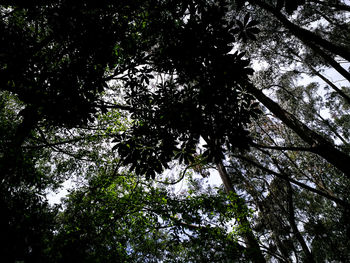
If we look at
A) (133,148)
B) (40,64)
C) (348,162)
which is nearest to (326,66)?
(348,162)

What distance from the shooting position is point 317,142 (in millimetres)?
4113

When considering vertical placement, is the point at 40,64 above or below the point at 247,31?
above

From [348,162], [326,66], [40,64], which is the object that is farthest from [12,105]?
[326,66]

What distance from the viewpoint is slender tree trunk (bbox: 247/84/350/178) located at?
3.56 meters

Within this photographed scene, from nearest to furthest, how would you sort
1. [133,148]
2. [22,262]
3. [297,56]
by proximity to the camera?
[22,262] < [133,148] < [297,56]

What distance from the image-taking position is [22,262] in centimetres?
196

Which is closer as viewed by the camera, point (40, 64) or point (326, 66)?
point (40, 64)

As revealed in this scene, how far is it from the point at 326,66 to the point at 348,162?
15.1m

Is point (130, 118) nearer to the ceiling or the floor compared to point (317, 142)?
nearer to the ceiling

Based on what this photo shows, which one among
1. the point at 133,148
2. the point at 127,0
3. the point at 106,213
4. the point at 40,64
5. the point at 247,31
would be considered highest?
the point at 127,0

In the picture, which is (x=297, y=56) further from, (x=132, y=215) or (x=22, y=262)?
(x=22, y=262)

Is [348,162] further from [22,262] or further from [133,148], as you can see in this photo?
[22,262]

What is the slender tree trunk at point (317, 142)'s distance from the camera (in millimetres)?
3561

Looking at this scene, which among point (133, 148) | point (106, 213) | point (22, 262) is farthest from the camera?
point (106, 213)
